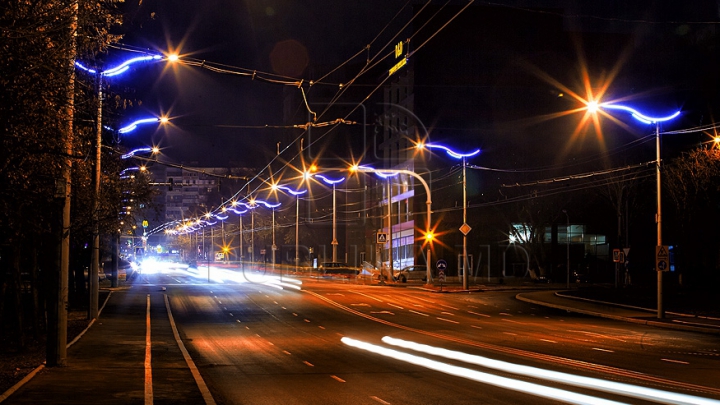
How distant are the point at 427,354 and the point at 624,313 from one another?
71.0 ft

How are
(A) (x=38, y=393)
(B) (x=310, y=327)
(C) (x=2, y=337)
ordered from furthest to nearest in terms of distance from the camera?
1. (B) (x=310, y=327)
2. (C) (x=2, y=337)
3. (A) (x=38, y=393)

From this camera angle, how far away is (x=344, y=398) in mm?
14055

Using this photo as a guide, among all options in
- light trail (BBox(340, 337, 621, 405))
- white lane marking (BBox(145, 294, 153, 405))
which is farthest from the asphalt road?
white lane marking (BBox(145, 294, 153, 405))

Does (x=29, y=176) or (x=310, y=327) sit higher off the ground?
(x=29, y=176)

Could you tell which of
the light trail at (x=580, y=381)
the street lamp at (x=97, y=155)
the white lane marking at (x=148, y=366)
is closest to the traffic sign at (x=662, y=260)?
the light trail at (x=580, y=381)

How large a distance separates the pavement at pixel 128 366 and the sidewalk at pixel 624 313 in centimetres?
4

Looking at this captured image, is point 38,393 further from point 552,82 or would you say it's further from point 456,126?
point 552,82

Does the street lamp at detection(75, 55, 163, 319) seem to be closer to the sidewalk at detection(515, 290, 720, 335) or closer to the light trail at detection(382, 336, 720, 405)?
the light trail at detection(382, 336, 720, 405)

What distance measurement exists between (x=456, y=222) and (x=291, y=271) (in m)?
24.4

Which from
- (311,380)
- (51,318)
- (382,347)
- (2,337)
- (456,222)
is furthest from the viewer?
(456,222)

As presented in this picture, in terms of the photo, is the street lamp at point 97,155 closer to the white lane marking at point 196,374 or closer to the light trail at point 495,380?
the white lane marking at point 196,374

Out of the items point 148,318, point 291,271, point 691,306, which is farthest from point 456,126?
point 148,318

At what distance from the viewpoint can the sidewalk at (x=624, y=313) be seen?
107ft

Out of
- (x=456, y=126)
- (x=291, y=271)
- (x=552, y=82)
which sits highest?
(x=552, y=82)
